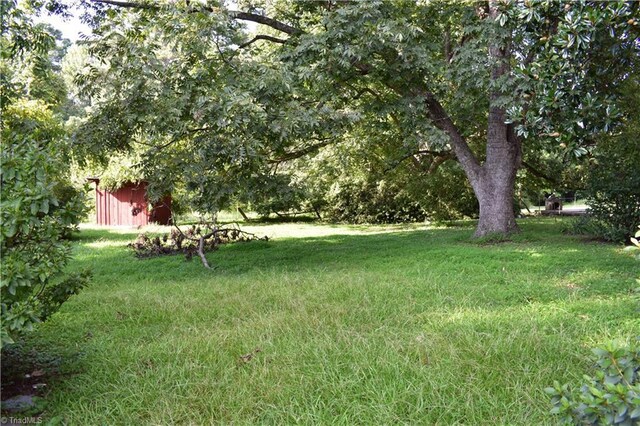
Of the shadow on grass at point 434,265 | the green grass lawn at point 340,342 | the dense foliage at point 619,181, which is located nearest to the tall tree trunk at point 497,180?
the shadow on grass at point 434,265

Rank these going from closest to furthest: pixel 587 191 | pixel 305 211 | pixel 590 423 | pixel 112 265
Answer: pixel 590 423, pixel 112 265, pixel 587 191, pixel 305 211

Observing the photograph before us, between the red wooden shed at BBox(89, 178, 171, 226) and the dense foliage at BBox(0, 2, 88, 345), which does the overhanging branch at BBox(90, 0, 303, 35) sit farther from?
the red wooden shed at BBox(89, 178, 171, 226)

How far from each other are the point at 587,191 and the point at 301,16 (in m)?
6.67

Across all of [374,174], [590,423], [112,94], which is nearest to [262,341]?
[590,423]

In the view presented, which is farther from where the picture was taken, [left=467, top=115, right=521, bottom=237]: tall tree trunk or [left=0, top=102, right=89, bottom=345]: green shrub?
[left=467, top=115, right=521, bottom=237]: tall tree trunk

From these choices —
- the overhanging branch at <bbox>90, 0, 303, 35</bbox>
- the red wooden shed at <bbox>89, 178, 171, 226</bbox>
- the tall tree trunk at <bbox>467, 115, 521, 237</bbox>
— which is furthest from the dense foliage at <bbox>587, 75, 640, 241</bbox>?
the red wooden shed at <bbox>89, 178, 171, 226</bbox>

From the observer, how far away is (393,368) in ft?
9.29

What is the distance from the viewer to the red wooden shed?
17.6m

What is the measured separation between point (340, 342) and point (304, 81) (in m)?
6.07

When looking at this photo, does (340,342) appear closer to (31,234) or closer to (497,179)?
(31,234)

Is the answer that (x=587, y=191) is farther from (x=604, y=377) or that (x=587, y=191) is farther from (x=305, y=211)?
(x=305, y=211)

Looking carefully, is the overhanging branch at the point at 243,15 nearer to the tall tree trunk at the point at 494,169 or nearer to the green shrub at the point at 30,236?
the tall tree trunk at the point at 494,169

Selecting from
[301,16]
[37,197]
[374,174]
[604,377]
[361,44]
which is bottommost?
[604,377]

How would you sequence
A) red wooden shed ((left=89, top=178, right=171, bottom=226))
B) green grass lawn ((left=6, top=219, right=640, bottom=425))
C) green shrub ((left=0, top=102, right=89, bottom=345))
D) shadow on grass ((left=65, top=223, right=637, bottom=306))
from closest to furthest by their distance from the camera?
green shrub ((left=0, top=102, right=89, bottom=345)) < green grass lawn ((left=6, top=219, right=640, bottom=425)) < shadow on grass ((left=65, top=223, right=637, bottom=306)) < red wooden shed ((left=89, top=178, right=171, bottom=226))
